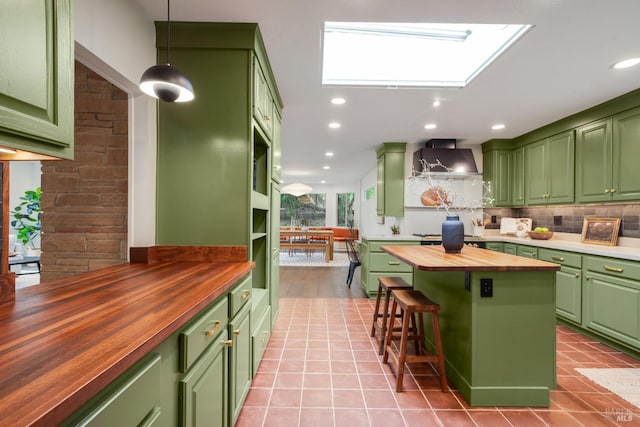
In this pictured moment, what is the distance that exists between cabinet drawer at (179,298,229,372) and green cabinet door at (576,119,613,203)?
13.0ft

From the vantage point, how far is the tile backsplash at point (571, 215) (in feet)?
10.3

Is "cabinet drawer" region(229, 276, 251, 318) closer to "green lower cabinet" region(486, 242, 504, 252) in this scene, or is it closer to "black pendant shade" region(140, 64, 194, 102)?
"black pendant shade" region(140, 64, 194, 102)

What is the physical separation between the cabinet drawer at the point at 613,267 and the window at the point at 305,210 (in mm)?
9502

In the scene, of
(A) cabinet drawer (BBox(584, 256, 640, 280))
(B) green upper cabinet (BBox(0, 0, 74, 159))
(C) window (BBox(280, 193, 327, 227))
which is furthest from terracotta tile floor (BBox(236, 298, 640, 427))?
(C) window (BBox(280, 193, 327, 227))

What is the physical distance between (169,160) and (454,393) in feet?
8.26

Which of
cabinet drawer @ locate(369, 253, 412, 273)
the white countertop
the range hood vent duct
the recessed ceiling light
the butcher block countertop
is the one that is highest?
the recessed ceiling light

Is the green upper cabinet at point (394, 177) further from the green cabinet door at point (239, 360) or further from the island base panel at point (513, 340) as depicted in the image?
the green cabinet door at point (239, 360)

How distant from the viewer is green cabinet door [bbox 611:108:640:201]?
9.33ft

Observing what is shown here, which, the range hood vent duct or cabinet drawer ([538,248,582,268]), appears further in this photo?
the range hood vent duct

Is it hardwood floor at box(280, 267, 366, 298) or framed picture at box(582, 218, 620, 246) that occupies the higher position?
framed picture at box(582, 218, 620, 246)

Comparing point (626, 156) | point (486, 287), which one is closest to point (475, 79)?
point (626, 156)

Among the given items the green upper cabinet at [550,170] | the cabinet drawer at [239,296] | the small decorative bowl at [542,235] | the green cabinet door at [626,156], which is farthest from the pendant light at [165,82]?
the small decorative bowl at [542,235]

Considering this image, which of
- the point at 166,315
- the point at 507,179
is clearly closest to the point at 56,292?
the point at 166,315

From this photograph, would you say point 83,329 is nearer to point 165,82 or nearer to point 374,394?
point 165,82
